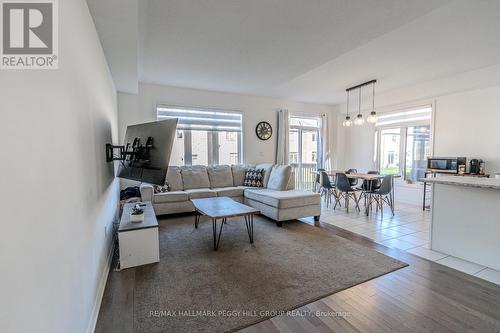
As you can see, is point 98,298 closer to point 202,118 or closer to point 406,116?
point 202,118

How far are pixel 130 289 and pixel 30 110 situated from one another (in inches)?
70.4

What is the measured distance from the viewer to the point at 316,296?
2.00 m

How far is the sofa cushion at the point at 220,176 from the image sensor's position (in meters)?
5.15

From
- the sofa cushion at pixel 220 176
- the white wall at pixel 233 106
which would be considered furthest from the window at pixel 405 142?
the sofa cushion at pixel 220 176

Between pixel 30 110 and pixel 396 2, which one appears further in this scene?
pixel 396 2

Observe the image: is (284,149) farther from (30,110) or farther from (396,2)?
(30,110)

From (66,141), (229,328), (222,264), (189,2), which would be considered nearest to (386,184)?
(222,264)

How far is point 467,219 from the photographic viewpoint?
2.62 meters

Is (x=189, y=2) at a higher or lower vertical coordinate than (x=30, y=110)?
higher

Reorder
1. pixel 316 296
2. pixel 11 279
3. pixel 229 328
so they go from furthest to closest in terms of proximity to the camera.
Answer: pixel 316 296
pixel 229 328
pixel 11 279

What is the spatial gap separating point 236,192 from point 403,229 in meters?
2.93

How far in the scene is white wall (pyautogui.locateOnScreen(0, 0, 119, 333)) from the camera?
733 millimetres

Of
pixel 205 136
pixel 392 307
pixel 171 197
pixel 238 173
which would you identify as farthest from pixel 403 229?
pixel 205 136

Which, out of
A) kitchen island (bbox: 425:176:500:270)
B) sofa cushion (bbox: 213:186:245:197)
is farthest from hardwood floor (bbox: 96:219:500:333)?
sofa cushion (bbox: 213:186:245:197)
